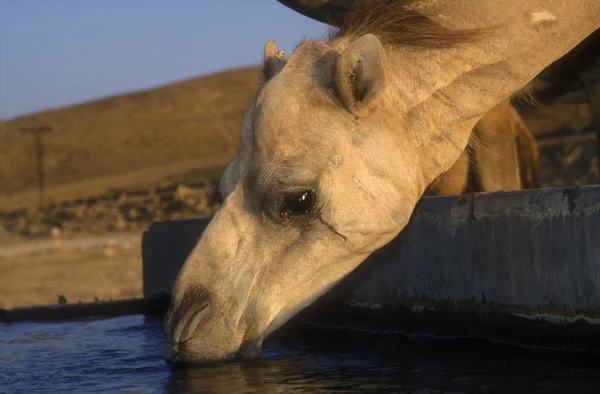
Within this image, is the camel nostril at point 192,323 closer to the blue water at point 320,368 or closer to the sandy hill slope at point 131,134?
the blue water at point 320,368

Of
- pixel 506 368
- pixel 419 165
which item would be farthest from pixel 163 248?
pixel 506 368

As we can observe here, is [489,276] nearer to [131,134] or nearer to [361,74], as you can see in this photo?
[361,74]

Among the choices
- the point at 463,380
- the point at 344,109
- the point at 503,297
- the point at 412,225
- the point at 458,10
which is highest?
the point at 458,10

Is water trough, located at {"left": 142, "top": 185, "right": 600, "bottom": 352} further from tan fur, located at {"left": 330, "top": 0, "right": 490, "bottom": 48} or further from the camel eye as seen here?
the camel eye

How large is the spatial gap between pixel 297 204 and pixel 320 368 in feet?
2.20

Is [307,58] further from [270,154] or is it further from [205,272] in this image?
[205,272]

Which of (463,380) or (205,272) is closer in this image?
(463,380)

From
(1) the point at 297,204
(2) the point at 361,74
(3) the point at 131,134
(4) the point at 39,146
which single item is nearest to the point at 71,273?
(1) the point at 297,204

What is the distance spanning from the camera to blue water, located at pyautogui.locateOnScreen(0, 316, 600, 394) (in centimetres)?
420

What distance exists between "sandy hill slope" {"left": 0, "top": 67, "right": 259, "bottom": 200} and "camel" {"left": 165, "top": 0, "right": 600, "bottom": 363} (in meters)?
26.8

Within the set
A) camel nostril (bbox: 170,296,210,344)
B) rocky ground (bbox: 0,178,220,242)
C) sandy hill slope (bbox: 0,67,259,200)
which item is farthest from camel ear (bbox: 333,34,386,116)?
sandy hill slope (bbox: 0,67,259,200)

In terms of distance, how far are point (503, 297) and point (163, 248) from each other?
3189mm

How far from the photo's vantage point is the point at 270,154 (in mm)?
4645

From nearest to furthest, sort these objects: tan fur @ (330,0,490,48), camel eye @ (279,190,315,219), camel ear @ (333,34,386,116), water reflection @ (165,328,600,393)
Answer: water reflection @ (165,328,600,393), camel ear @ (333,34,386,116), camel eye @ (279,190,315,219), tan fur @ (330,0,490,48)
